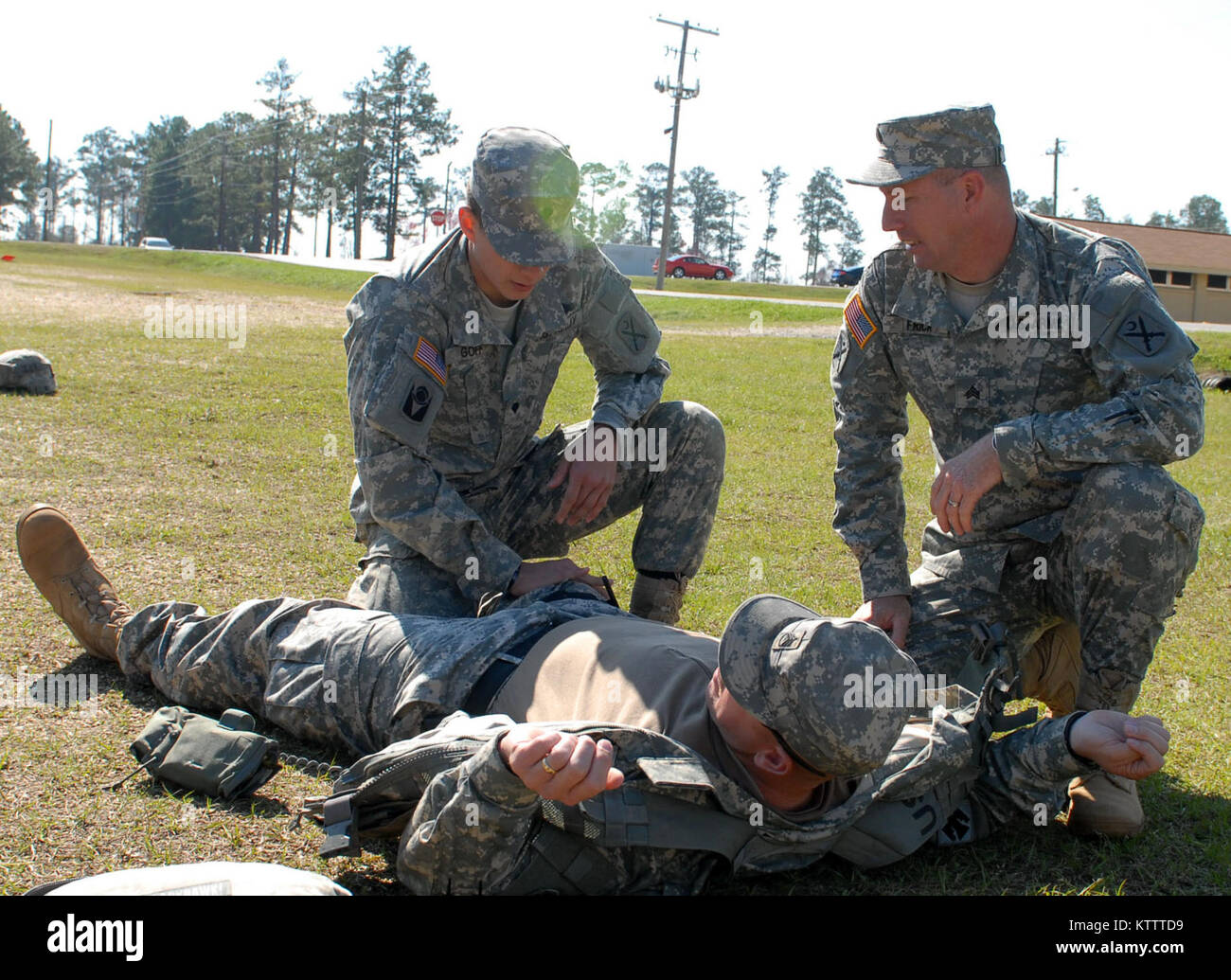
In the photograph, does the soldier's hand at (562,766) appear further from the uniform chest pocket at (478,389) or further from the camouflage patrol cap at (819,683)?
the uniform chest pocket at (478,389)

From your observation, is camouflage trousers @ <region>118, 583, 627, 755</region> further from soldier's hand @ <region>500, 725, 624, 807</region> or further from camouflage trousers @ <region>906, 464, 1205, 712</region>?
camouflage trousers @ <region>906, 464, 1205, 712</region>

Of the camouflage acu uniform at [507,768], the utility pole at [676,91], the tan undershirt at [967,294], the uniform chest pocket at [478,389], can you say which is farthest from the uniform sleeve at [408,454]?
the utility pole at [676,91]

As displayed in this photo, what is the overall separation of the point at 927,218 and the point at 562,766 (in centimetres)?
239

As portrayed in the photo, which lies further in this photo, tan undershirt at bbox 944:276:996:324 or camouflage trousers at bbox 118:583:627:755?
tan undershirt at bbox 944:276:996:324

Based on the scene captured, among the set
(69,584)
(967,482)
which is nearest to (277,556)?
(69,584)

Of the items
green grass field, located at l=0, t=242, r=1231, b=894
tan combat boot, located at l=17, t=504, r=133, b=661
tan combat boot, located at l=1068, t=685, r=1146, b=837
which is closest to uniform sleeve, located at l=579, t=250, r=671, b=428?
green grass field, located at l=0, t=242, r=1231, b=894

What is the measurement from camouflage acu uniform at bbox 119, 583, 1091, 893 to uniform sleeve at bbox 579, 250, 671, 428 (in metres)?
1.22

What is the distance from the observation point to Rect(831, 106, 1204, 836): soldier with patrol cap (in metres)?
3.48

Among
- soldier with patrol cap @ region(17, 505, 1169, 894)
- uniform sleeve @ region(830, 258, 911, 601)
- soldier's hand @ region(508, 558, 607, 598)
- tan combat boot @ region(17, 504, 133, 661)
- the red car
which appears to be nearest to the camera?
soldier with patrol cap @ region(17, 505, 1169, 894)

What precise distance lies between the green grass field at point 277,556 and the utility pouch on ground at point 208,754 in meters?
0.06

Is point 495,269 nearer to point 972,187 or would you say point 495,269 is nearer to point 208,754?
point 972,187

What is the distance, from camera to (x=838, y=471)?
13.9ft
